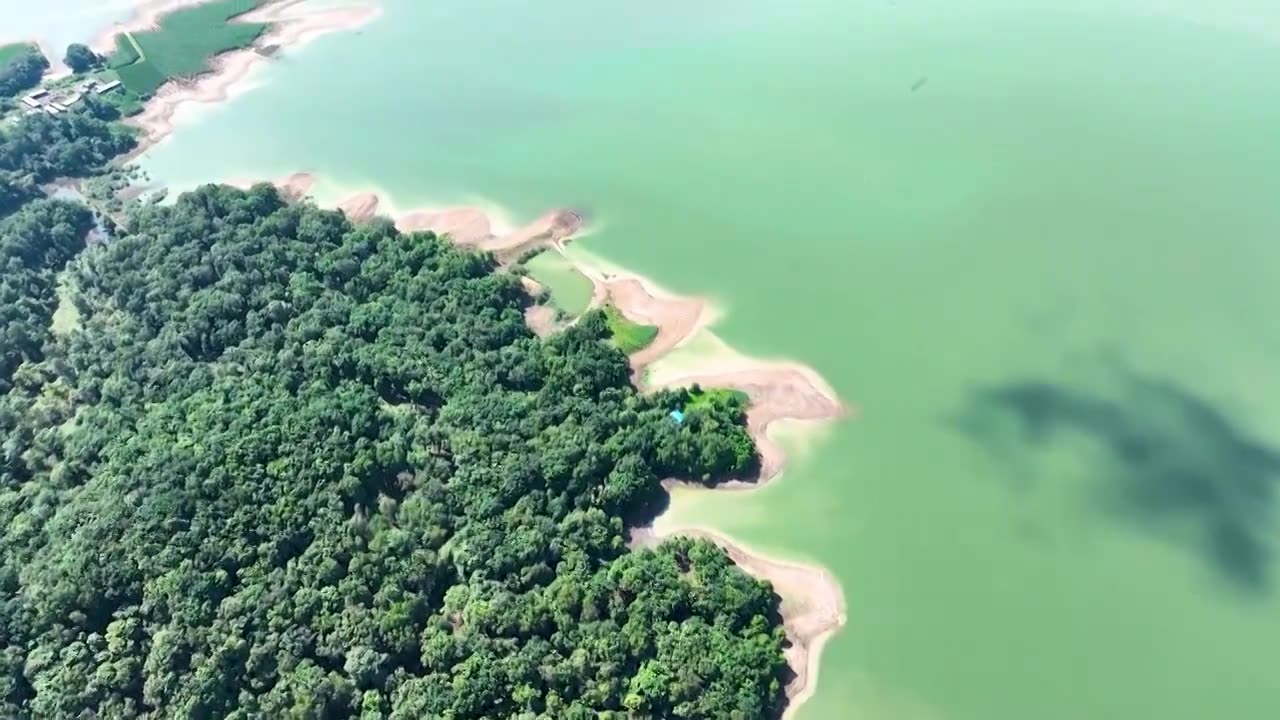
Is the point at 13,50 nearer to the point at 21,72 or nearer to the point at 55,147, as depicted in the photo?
the point at 21,72

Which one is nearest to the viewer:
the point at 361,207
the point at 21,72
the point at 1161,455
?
the point at 1161,455

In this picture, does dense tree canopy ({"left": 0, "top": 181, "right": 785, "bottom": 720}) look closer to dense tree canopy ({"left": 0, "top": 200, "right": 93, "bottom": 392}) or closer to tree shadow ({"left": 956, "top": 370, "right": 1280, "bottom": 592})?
dense tree canopy ({"left": 0, "top": 200, "right": 93, "bottom": 392})

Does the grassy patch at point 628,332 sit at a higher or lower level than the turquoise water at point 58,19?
lower

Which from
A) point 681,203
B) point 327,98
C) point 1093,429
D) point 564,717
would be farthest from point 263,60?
point 1093,429

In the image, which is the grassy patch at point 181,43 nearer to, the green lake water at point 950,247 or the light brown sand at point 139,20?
the light brown sand at point 139,20

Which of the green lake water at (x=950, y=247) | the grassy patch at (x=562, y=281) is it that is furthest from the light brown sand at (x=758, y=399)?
the green lake water at (x=950, y=247)

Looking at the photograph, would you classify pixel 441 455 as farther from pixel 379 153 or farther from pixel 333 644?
pixel 379 153

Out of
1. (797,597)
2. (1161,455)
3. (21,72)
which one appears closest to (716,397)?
(797,597)
